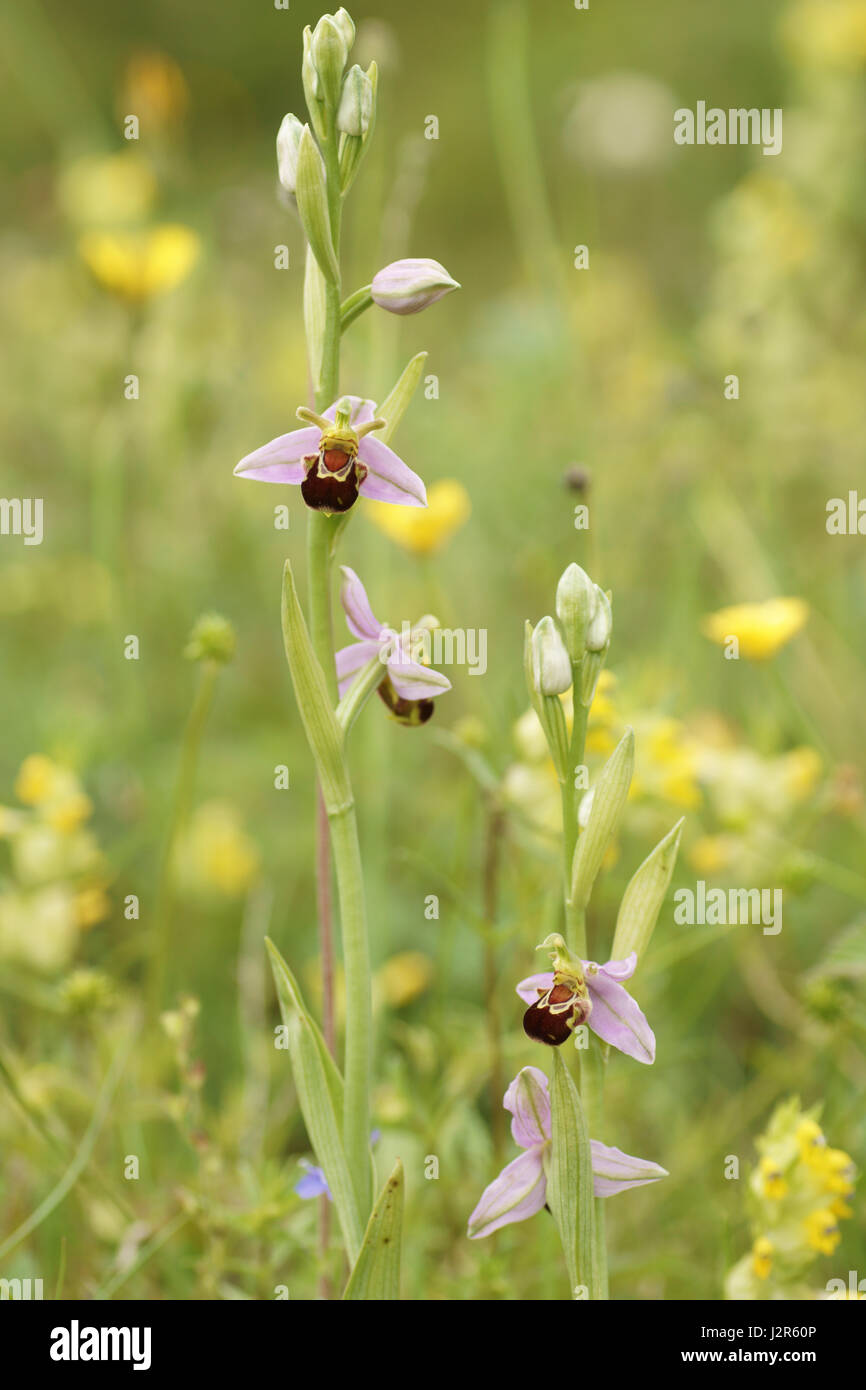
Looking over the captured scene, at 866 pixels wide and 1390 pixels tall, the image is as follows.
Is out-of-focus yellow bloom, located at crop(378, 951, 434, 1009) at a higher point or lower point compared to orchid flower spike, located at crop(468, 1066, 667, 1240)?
higher

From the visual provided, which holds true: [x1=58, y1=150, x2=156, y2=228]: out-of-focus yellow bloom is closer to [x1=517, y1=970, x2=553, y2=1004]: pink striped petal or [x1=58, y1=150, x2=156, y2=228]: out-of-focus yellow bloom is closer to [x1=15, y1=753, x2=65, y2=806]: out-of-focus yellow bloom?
[x1=15, y1=753, x2=65, y2=806]: out-of-focus yellow bloom

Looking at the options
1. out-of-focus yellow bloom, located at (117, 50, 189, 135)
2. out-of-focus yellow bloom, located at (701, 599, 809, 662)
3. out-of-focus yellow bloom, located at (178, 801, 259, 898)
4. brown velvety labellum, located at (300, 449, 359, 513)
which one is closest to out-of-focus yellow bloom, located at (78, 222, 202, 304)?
out-of-focus yellow bloom, located at (117, 50, 189, 135)

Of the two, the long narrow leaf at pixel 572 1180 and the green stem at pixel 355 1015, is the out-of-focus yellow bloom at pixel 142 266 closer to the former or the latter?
the green stem at pixel 355 1015

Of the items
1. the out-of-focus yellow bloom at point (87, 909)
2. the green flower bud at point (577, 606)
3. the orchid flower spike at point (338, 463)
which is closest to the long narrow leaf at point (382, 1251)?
the green flower bud at point (577, 606)

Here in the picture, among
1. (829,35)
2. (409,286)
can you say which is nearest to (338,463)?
(409,286)

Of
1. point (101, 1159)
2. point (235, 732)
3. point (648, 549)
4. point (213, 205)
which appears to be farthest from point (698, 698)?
point (213, 205)

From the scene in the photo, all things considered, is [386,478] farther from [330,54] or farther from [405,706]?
[330,54]
